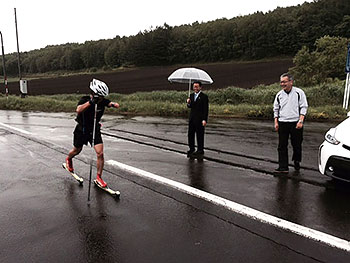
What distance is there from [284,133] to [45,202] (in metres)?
4.29

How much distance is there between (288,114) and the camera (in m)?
5.84

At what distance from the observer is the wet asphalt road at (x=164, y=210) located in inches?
128

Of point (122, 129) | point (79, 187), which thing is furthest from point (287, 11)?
point (79, 187)

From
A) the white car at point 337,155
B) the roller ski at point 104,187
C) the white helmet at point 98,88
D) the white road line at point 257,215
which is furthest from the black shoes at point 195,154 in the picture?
the white helmet at point 98,88

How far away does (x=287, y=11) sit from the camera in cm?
8375

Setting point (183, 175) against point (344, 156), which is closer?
point (344, 156)

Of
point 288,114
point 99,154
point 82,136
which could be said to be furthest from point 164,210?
point 288,114

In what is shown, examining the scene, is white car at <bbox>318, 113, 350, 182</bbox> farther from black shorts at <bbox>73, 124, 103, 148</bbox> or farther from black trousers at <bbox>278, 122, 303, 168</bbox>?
black shorts at <bbox>73, 124, 103, 148</bbox>

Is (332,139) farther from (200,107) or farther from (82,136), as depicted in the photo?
(82,136)

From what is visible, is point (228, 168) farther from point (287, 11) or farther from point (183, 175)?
point (287, 11)

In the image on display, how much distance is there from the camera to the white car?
4580 mm

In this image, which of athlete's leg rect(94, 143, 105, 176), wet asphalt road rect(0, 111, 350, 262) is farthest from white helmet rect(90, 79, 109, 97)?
wet asphalt road rect(0, 111, 350, 262)

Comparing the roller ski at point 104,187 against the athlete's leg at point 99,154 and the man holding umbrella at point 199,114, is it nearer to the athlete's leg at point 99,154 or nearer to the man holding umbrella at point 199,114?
the athlete's leg at point 99,154

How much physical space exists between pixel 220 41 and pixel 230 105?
2946 inches
